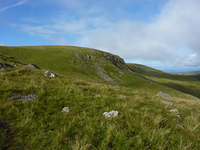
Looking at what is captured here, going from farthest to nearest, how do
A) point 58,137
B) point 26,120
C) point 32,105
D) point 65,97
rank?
point 65,97
point 32,105
point 26,120
point 58,137

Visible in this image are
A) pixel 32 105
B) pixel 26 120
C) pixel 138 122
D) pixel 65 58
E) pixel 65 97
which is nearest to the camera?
pixel 26 120

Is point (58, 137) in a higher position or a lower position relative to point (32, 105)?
lower

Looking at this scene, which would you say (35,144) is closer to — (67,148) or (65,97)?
(67,148)

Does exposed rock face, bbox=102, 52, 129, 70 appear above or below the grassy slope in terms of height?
above

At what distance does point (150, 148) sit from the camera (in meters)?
3.08

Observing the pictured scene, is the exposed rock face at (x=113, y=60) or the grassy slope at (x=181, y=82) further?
the exposed rock face at (x=113, y=60)

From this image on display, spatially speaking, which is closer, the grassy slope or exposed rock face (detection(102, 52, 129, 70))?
the grassy slope

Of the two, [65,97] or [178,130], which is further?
[65,97]

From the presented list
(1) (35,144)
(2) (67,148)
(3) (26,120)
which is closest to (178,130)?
(2) (67,148)

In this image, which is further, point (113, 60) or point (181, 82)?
point (113, 60)

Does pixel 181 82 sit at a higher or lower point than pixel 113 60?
lower

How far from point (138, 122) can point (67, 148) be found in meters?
3.34

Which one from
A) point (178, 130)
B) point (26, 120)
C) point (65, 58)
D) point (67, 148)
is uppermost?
point (65, 58)

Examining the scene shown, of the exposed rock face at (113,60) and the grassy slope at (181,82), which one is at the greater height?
the exposed rock face at (113,60)
